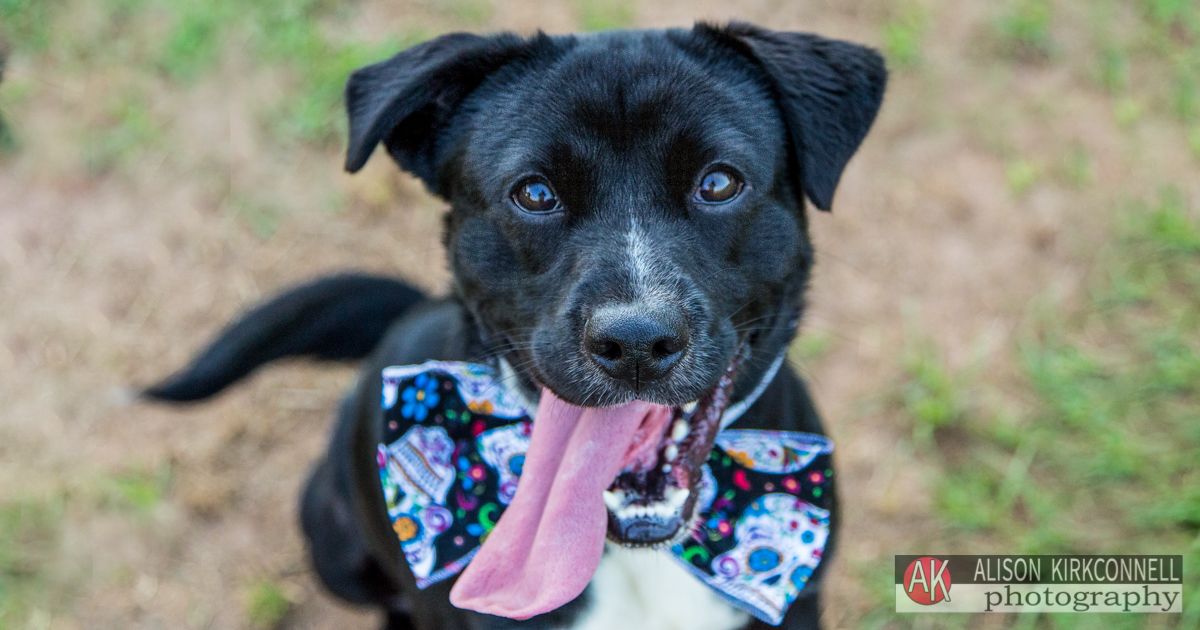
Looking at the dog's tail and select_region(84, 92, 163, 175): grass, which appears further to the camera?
select_region(84, 92, 163, 175): grass

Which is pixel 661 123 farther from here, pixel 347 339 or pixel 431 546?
pixel 347 339

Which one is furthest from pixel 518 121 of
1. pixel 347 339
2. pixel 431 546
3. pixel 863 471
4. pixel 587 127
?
pixel 863 471

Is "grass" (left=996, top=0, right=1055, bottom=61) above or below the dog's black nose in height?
below

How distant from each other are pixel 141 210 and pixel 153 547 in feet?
5.60

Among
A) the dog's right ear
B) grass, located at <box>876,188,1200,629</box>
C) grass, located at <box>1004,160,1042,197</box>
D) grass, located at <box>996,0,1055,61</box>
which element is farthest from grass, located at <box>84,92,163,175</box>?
grass, located at <box>996,0,1055,61</box>

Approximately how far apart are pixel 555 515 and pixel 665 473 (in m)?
0.30

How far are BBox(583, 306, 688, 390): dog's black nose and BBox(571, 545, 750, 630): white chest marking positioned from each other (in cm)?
65

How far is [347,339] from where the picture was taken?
12.1 feet

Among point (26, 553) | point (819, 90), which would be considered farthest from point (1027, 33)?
point (26, 553)

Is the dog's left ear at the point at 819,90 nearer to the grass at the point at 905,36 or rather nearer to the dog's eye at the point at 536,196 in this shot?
the dog's eye at the point at 536,196

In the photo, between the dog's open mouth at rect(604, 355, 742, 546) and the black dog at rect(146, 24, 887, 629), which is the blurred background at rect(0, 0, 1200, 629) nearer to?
the black dog at rect(146, 24, 887, 629)

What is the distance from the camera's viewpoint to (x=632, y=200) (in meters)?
2.51

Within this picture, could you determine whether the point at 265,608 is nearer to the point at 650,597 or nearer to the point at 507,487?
the point at 507,487

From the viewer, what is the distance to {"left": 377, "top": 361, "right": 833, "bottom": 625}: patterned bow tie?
2.73 metres
